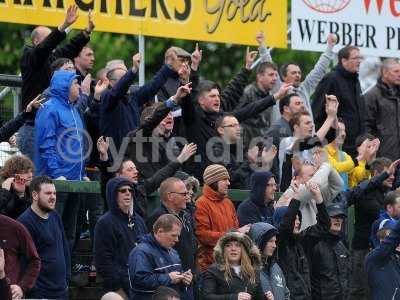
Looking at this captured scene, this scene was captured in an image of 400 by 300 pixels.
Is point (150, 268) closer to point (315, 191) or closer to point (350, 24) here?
point (315, 191)

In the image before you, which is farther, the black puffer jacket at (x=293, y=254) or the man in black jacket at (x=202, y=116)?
the man in black jacket at (x=202, y=116)

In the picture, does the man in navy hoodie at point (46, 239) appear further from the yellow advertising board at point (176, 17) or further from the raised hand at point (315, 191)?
the yellow advertising board at point (176, 17)

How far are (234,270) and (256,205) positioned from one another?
1.67 m

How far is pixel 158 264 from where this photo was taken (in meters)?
16.0

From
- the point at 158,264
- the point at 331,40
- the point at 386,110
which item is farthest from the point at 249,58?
the point at 158,264

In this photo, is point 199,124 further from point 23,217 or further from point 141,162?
point 23,217

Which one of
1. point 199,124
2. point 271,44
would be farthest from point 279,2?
point 199,124

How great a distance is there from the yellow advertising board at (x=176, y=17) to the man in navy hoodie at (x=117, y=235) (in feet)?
12.9

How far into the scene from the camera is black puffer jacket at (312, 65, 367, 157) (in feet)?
70.7

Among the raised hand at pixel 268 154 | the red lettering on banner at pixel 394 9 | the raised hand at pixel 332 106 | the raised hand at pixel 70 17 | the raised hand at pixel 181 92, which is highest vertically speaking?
the red lettering on banner at pixel 394 9

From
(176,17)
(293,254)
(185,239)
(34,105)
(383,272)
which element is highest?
(176,17)

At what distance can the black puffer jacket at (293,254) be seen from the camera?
58.0 feet

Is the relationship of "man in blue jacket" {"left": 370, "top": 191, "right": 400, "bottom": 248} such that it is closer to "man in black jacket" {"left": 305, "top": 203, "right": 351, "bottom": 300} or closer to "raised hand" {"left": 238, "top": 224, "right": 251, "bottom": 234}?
"man in black jacket" {"left": 305, "top": 203, "right": 351, "bottom": 300}

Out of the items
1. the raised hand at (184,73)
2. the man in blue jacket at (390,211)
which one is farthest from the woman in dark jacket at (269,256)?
the raised hand at (184,73)
